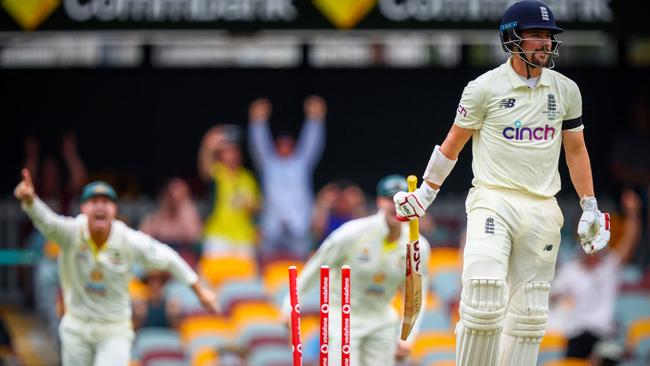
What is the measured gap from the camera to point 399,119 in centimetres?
1777

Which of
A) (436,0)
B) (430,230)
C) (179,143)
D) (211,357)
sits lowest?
(211,357)

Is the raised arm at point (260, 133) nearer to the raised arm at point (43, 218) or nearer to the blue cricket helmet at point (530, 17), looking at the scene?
the raised arm at point (43, 218)

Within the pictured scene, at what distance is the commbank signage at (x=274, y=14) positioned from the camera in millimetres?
14141

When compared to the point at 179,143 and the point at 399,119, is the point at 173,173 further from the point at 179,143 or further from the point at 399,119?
the point at 399,119

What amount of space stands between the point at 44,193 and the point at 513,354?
9.24 meters

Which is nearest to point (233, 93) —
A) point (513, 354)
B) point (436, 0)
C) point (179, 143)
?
point (179, 143)

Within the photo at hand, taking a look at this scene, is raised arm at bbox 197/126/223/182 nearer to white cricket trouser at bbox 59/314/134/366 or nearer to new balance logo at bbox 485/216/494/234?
white cricket trouser at bbox 59/314/134/366

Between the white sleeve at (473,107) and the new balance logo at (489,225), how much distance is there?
1.80 feet

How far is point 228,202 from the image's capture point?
16.3 m

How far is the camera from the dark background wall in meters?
17.5

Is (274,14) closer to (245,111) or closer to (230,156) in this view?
(230,156)

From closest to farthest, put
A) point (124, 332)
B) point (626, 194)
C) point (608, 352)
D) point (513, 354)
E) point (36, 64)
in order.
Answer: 1. point (513, 354)
2. point (124, 332)
3. point (608, 352)
4. point (626, 194)
5. point (36, 64)

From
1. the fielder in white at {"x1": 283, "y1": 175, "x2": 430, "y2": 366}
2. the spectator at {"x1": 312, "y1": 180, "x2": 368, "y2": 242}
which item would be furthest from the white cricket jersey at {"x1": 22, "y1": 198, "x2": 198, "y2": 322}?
the spectator at {"x1": 312, "y1": 180, "x2": 368, "y2": 242}

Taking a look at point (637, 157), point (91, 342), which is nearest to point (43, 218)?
point (91, 342)
